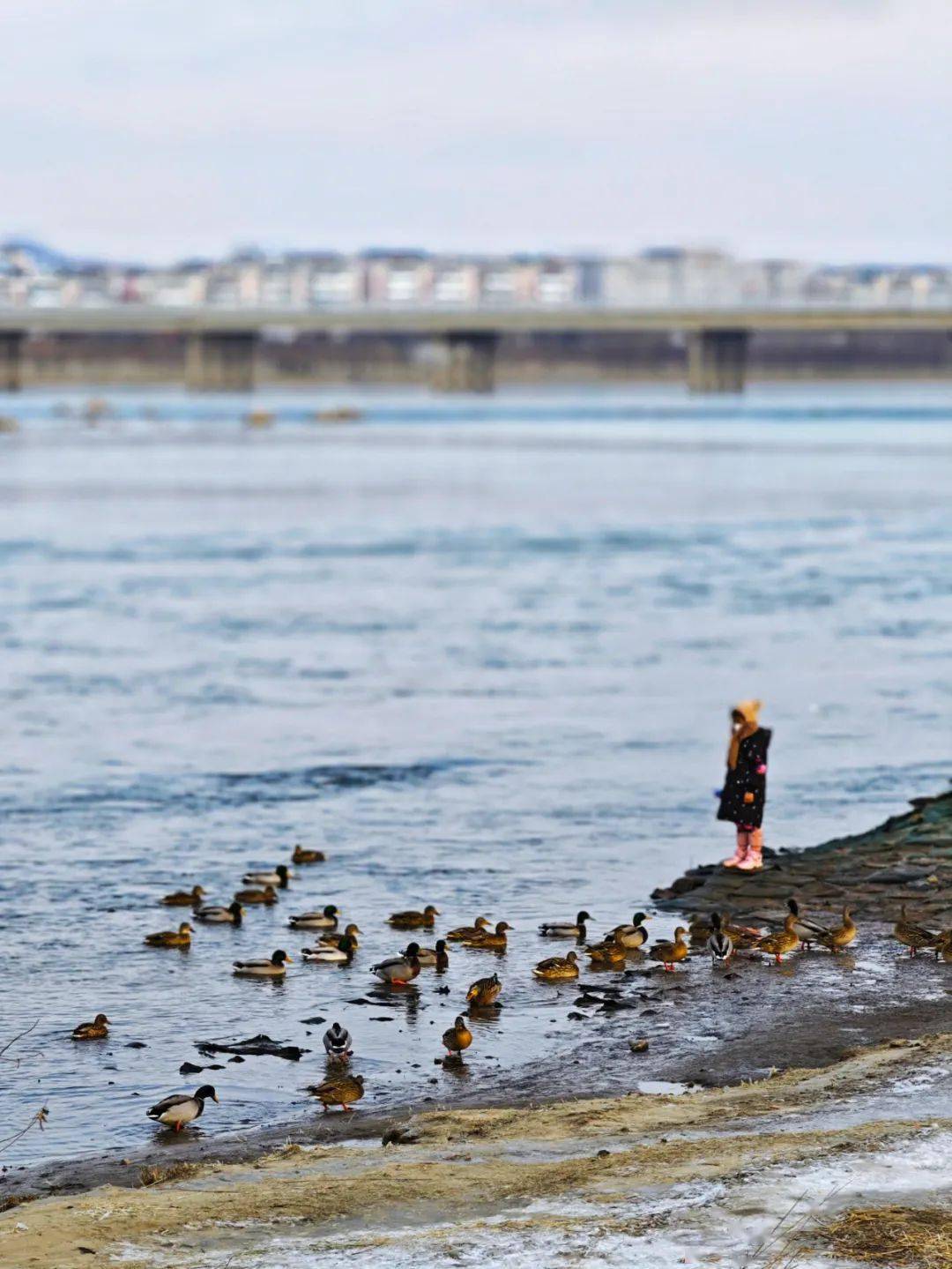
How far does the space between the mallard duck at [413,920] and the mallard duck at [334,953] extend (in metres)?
0.88

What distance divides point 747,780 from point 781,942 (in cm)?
280

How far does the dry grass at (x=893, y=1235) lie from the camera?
8922 millimetres

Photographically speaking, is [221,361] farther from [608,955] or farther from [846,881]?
[608,955]

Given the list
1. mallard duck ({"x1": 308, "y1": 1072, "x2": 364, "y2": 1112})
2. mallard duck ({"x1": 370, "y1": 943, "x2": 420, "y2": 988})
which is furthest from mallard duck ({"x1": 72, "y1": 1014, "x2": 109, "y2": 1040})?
mallard duck ({"x1": 370, "y1": 943, "x2": 420, "y2": 988})

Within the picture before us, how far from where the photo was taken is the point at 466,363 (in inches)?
7219

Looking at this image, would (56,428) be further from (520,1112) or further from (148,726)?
(520,1112)

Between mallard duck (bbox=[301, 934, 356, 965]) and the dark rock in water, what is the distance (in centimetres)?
203

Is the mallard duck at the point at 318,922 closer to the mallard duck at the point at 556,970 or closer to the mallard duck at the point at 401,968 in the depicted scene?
the mallard duck at the point at 401,968

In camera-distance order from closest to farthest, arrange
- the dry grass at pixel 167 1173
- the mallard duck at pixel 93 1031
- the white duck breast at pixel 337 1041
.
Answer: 1. the dry grass at pixel 167 1173
2. the white duck breast at pixel 337 1041
3. the mallard duck at pixel 93 1031

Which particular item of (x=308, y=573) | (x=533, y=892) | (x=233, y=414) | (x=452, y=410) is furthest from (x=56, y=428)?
A: (x=533, y=892)

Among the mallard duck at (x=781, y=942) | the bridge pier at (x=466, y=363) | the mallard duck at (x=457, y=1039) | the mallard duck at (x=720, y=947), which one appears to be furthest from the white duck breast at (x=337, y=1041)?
the bridge pier at (x=466, y=363)

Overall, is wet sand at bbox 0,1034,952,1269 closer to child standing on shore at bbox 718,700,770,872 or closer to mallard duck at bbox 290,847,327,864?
child standing on shore at bbox 718,700,770,872

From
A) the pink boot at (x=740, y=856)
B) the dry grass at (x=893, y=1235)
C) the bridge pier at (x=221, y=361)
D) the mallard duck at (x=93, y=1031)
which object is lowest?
the mallard duck at (x=93, y=1031)

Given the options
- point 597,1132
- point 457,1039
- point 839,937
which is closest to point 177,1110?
point 457,1039
